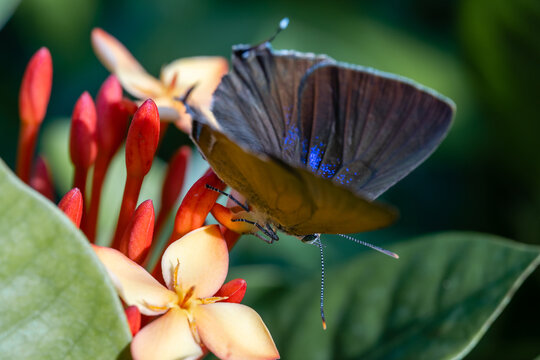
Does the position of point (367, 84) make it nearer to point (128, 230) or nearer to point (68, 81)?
point (128, 230)

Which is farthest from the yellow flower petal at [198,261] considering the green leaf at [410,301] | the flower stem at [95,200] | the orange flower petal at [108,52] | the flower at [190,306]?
the orange flower petal at [108,52]

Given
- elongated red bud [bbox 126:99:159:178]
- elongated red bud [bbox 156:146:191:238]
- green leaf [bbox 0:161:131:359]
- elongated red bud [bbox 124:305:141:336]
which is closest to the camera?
green leaf [bbox 0:161:131:359]

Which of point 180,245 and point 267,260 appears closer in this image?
point 180,245

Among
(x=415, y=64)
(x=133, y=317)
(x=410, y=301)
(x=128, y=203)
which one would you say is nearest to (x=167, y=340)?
(x=133, y=317)

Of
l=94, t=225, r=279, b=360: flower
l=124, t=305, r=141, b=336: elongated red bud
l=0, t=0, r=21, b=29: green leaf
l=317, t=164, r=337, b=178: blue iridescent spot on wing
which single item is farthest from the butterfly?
l=0, t=0, r=21, b=29: green leaf

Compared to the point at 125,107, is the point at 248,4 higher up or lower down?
higher up

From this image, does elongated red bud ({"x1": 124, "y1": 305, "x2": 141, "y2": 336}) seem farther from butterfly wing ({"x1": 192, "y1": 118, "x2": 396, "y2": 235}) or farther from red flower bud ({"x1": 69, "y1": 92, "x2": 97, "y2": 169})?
red flower bud ({"x1": 69, "y1": 92, "x2": 97, "y2": 169})

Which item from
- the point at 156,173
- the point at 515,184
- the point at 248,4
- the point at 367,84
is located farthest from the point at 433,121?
the point at 248,4
